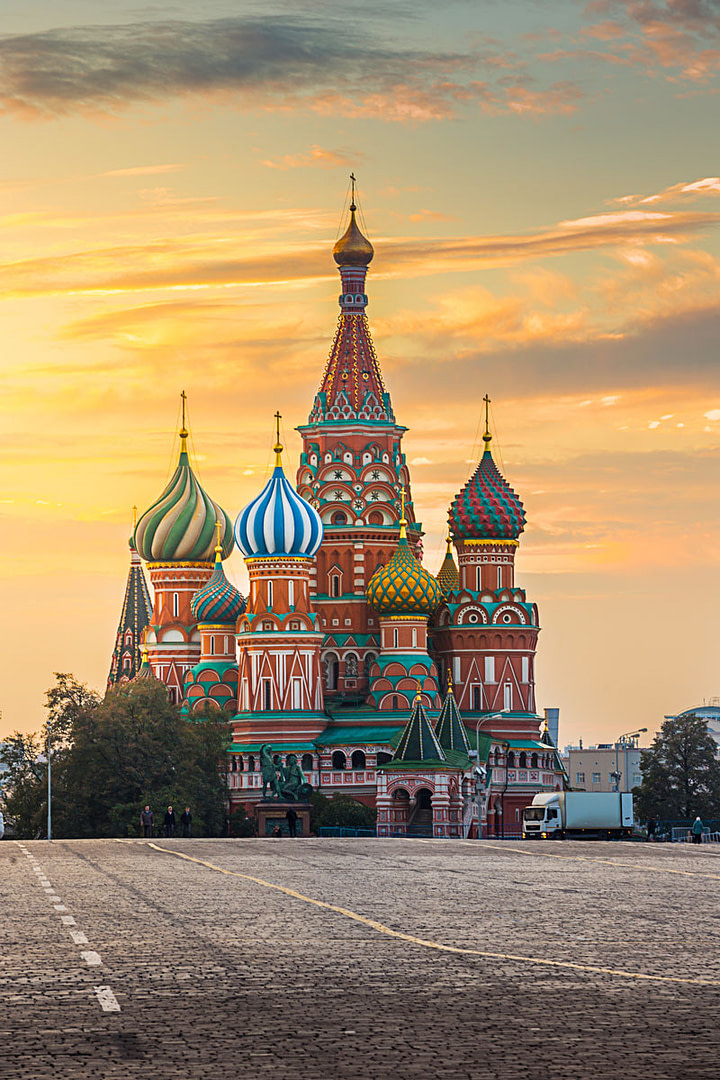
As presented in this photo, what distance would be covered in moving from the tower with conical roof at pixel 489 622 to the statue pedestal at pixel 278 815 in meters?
23.2

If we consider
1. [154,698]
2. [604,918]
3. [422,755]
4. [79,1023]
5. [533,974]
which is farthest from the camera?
[422,755]

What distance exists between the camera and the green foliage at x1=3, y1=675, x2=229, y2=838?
10025 centimetres

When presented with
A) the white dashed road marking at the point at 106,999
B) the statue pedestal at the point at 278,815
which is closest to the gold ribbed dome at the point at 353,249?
the statue pedestal at the point at 278,815

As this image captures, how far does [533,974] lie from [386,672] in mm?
104578

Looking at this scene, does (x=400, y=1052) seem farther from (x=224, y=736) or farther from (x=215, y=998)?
(x=224, y=736)

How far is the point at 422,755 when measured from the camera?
11338 centimetres

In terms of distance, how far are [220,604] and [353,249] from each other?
25422 mm

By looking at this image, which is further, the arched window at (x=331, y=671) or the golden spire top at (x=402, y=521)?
the arched window at (x=331, y=671)

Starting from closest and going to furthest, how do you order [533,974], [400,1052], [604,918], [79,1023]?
[400,1052] → [79,1023] → [533,974] → [604,918]

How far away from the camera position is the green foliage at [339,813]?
111 metres

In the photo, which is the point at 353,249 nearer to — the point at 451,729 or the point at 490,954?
the point at 451,729

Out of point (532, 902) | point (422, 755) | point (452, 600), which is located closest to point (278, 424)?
point (452, 600)

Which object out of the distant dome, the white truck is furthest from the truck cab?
the distant dome

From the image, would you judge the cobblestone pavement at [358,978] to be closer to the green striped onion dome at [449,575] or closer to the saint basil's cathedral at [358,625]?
the saint basil's cathedral at [358,625]
